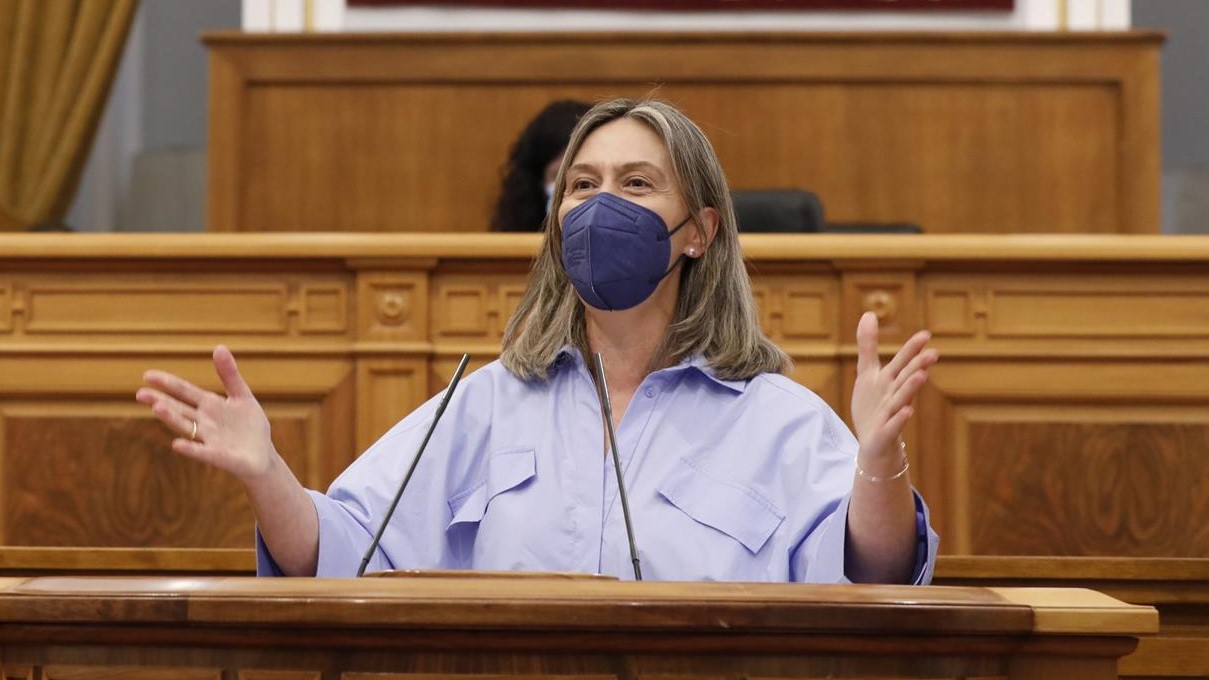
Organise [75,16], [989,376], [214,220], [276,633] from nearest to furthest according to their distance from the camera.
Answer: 1. [276,633]
2. [989,376]
3. [214,220]
4. [75,16]

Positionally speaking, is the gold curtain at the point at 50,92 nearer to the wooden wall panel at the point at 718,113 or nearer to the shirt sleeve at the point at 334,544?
the wooden wall panel at the point at 718,113

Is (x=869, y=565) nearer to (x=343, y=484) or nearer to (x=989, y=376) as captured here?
(x=343, y=484)

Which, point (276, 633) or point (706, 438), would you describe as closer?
point (276, 633)

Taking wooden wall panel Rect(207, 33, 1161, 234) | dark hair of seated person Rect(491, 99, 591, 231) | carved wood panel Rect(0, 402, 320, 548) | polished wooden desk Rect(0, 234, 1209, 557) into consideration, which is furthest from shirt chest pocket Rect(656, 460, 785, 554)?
wooden wall panel Rect(207, 33, 1161, 234)

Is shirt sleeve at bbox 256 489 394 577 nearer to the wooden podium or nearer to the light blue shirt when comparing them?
the light blue shirt

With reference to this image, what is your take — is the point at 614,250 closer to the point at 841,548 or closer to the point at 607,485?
the point at 607,485

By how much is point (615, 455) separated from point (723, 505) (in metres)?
0.15

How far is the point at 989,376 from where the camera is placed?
3.03 meters

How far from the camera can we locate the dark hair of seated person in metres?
3.72

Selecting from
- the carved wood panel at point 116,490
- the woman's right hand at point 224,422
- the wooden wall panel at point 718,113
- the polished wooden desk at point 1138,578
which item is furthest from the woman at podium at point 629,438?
the wooden wall panel at point 718,113

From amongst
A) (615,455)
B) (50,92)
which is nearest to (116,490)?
(615,455)

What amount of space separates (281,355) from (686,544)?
59.4 inches

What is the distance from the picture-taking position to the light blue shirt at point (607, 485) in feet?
5.78

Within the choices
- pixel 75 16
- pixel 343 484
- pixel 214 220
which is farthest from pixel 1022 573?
pixel 75 16
